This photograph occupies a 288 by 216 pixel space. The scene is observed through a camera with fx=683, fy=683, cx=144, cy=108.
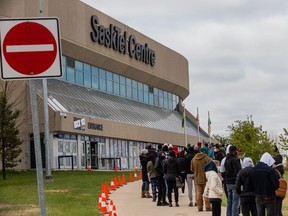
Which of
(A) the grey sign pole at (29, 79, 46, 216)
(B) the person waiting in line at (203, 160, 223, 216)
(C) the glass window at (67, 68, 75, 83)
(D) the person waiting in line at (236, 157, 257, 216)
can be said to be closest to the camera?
(A) the grey sign pole at (29, 79, 46, 216)

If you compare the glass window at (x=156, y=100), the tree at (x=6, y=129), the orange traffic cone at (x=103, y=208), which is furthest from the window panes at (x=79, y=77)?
the orange traffic cone at (x=103, y=208)

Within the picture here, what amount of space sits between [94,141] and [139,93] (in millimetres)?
18810

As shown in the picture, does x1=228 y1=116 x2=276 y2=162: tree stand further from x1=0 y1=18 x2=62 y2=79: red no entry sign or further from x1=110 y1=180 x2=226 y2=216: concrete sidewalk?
x1=0 y1=18 x2=62 y2=79: red no entry sign

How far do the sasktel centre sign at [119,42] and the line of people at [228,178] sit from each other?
118 ft

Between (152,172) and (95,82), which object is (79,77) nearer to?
(95,82)

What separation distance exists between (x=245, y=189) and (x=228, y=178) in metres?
2.35

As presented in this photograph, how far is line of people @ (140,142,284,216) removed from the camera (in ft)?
43.8

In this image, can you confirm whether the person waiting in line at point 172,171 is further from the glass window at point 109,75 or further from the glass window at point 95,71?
the glass window at point 109,75

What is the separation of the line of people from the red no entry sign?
7.68 metres

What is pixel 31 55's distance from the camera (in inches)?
257

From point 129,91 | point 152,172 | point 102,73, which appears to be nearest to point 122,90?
point 129,91

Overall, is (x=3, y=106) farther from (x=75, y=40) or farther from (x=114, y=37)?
(x=114, y=37)

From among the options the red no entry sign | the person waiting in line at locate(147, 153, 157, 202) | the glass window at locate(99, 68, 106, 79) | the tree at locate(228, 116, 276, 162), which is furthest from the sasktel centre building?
the red no entry sign

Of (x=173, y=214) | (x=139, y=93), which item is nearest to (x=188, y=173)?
(x=173, y=214)
